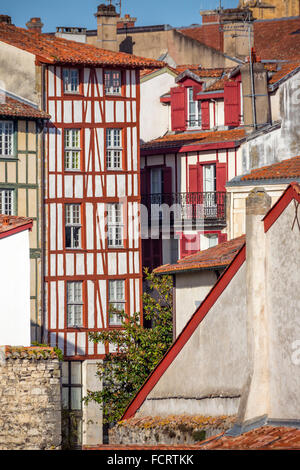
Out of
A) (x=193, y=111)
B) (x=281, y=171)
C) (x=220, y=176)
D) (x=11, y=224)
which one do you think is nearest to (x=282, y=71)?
(x=193, y=111)

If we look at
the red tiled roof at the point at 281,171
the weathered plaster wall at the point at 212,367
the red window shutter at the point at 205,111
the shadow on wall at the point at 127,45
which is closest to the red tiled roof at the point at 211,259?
the red tiled roof at the point at 281,171

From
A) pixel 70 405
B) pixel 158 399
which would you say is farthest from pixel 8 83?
pixel 158 399

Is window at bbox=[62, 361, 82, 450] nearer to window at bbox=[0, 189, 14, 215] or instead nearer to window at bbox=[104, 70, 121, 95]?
window at bbox=[0, 189, 14, 215]

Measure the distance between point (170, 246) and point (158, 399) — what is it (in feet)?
84.9

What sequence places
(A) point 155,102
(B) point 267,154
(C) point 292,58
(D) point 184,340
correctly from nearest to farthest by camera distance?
(D) point 184,340 < (B) point 267,154 < (A) point 155,102 < (C) point 292,58

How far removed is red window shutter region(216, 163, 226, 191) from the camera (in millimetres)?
49225

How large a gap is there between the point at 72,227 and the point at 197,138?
7177 millimetres

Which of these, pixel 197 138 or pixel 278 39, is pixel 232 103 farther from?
pixel 278 39

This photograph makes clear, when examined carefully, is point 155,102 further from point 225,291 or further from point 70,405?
point 225,291

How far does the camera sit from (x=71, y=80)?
46500mm

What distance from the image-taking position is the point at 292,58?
59781mm

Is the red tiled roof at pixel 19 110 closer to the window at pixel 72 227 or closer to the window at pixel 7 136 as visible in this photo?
the window at pixel 7 136

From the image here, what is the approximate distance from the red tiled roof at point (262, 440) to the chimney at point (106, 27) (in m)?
41.4

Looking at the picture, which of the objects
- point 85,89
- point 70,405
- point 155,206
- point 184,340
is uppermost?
point 85,89
